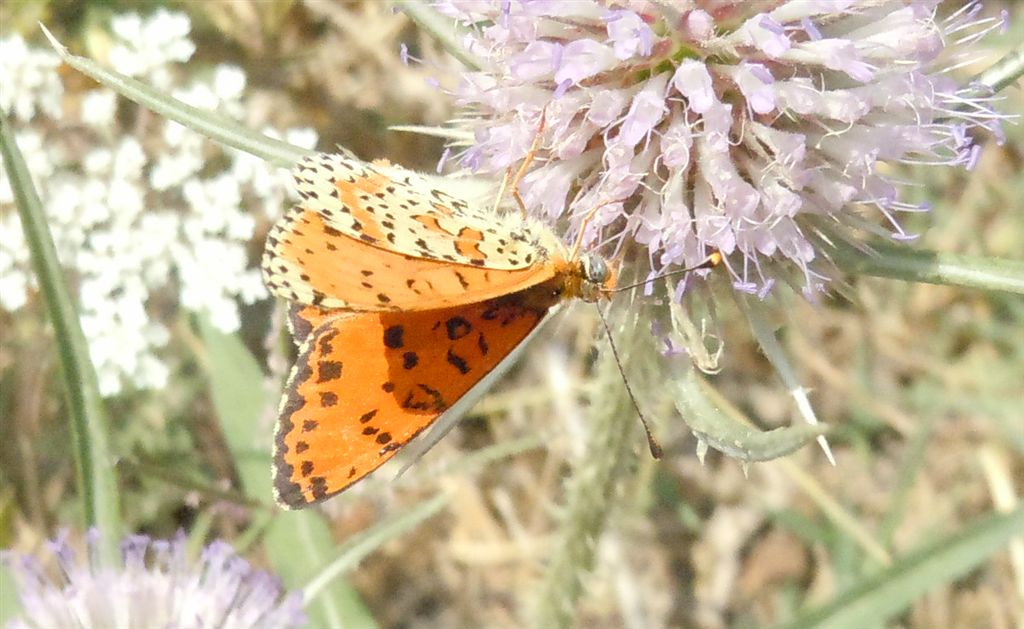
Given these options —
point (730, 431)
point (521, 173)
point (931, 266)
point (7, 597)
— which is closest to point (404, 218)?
point (521, 173)

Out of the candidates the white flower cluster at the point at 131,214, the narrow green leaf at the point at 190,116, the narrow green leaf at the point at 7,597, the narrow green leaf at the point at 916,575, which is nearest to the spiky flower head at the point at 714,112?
the narrow green leaf at the point at 190,116

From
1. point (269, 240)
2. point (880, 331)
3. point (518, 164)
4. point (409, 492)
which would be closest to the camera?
point (269, 240)

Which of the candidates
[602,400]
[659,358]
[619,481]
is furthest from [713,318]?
[619,481]

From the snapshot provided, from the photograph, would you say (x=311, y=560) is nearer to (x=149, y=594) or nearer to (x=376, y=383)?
(x=149, y=594)

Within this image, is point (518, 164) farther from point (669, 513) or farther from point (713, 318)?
point (669, 513)

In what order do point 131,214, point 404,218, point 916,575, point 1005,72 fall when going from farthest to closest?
point 131,214, point 916,575, point 1005,72, point 404,218

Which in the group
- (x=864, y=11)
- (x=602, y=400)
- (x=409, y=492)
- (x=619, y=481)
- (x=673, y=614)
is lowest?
(x=673, y=614)

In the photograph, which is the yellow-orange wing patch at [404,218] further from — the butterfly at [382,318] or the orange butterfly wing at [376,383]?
the orange butterfly wing at [376,383]
